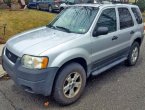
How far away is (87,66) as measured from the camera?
443 cm

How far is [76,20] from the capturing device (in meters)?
4.81

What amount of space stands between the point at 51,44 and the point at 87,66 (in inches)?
36.6

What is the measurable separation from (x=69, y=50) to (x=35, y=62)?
0.65 metres

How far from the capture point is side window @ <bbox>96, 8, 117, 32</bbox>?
476 cm

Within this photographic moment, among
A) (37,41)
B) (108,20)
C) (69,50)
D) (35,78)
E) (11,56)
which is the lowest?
(35,78)

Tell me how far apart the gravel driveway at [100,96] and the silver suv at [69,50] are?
317mm

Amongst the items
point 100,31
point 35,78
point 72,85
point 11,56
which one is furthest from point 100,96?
point 11,56

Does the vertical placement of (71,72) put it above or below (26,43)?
below

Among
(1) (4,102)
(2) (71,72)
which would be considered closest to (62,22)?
(2) (71,72)

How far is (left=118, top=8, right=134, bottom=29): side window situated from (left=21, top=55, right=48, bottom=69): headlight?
2520 millimetres

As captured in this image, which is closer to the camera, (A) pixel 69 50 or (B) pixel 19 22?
(A) pixel 69 50

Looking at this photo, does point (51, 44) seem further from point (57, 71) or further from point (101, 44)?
point (101, 44)

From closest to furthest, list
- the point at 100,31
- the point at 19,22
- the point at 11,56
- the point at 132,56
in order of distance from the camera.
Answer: the point at 11,56, the point at 100,31, the point at 132,56, the point at 19,22

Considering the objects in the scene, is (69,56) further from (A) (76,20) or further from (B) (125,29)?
(B) (125,29)
